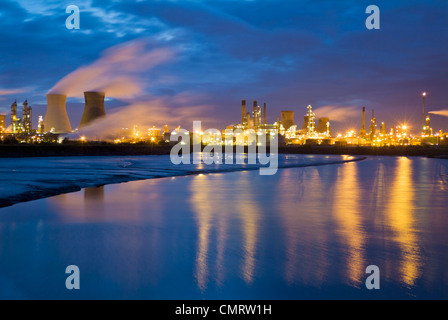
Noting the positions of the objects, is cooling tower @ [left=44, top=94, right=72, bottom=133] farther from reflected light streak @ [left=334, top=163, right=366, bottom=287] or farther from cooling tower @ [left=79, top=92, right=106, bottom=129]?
reflected light streak @ [left=334, top=163, right=366, bottom=287]

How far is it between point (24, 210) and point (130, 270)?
4560mm

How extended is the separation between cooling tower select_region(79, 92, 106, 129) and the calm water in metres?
80.9

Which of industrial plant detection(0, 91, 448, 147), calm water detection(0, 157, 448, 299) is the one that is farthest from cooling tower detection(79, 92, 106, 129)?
calm water detection(0, 157, 448, 299)

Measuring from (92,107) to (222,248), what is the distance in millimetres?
86495

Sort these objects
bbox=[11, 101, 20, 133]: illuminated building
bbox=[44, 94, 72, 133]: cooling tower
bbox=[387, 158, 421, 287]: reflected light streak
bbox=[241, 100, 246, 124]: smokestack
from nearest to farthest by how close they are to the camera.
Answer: bbox=[387, 158, 421, 287]: reflected light streak
bbox=[44, 94, 72, 133]: cooling tower
bbox=[11, 101, 20, 133]: illuminated building
bbox=[241, 100, 246, 124]: smokestack

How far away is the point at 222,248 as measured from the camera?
5.50 m

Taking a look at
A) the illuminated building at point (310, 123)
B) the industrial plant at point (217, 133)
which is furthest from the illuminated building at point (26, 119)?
the illuminated building at point (310, 123)

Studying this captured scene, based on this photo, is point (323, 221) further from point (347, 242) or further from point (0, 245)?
point (0, 245)

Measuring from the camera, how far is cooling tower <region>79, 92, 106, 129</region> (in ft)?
285

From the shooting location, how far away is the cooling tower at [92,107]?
285 ft

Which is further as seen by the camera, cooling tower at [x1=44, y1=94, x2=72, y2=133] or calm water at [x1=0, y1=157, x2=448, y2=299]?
cooling tower at [x1=44, y1=94, x2=72, y2=133]

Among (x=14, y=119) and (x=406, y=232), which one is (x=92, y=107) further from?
(x=406, y=232)
